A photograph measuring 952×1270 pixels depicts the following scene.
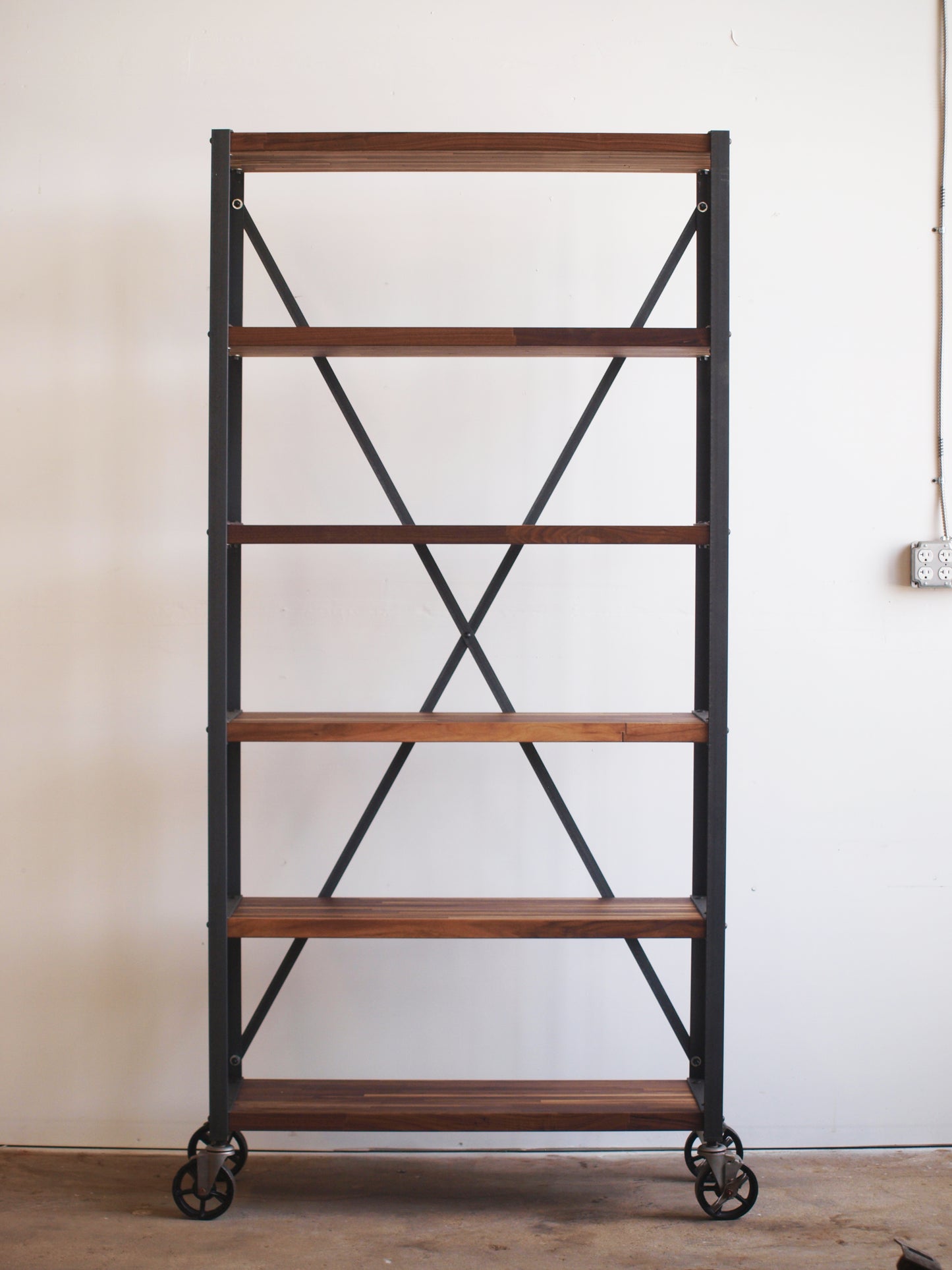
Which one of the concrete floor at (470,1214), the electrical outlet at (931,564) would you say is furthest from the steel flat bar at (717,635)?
the electrical outlet at (931,564)

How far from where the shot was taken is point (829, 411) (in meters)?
2.35

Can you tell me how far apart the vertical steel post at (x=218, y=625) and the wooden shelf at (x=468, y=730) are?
0.09 metres

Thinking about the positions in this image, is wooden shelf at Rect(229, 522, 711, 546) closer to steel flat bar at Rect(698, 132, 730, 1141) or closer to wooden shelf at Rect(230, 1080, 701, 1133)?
steel flat bar at Rect(698, 132, 730, 1141)

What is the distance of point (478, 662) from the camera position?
201cm

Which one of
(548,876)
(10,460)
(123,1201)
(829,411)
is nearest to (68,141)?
(10,460)

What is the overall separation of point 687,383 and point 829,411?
1.30 feet

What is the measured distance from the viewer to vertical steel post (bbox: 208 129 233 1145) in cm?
189

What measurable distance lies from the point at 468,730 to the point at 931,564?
4.48ft

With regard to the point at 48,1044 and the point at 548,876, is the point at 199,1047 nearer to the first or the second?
the point at 48,1044

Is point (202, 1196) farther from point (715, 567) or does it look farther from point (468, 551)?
point (715, 567)

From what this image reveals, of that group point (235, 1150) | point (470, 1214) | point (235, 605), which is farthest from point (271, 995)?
point (235, 605)

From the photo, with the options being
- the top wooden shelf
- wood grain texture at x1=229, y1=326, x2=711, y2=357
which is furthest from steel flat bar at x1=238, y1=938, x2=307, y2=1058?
the top wooden shelf

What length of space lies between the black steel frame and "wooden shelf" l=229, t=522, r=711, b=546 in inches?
2.1

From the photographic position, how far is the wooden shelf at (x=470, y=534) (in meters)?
1.90
